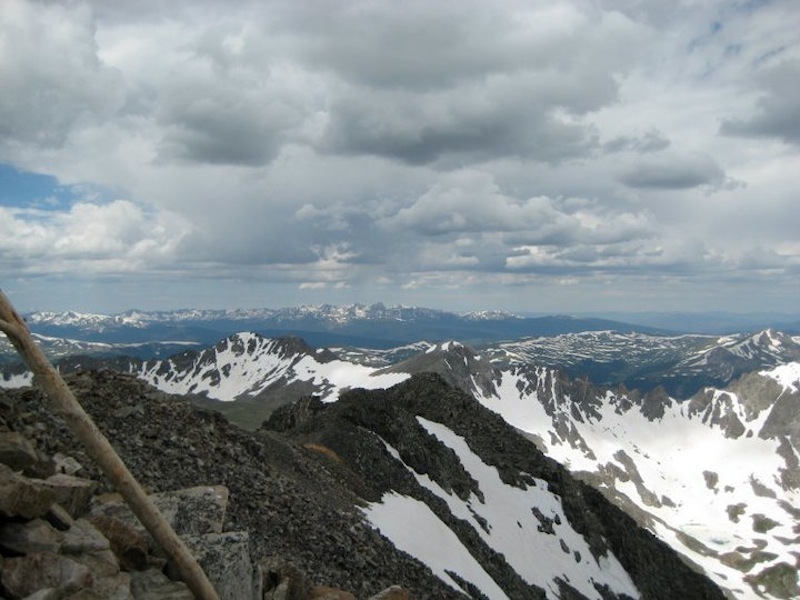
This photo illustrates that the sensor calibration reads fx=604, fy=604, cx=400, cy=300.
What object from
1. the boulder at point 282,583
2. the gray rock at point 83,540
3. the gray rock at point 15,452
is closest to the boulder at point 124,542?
the gray rock at point 83,540

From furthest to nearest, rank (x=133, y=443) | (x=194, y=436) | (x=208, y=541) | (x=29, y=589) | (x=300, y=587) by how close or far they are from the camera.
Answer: (x=194, y=436) → (x=133, y=443) → (x=300, y=587) → (x=208, y=541) → (x=29, y=589)

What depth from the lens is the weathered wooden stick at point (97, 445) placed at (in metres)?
9.09

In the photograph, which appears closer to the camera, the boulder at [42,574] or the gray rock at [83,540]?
the boulder at [42,574]

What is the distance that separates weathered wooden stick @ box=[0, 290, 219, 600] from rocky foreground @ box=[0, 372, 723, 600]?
1.55 ft

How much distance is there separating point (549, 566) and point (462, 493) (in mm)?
10255

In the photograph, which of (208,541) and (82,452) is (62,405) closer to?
(208,541)

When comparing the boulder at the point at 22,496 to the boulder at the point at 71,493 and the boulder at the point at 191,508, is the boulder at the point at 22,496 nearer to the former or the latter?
the boulder at the point at 71,493

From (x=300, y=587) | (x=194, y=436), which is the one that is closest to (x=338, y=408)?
(x=194, y=436)

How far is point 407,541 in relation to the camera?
38344mm

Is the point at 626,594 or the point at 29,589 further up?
the point at 29,589

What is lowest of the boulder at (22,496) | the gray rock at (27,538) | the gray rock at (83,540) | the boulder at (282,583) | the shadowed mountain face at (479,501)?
the shadowed mountain face at (479,501)

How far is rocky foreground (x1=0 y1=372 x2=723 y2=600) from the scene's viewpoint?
1046cm

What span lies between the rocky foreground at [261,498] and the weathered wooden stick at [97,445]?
47cm

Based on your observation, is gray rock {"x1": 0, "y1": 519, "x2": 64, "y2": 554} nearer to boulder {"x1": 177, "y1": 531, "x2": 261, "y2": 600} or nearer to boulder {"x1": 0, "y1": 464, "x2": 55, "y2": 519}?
boulder {"x1": 0, "y1": 464, "x2": 55, "y2": 519}
